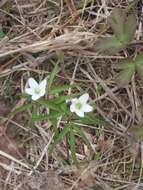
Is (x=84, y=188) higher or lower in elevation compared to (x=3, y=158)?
lower

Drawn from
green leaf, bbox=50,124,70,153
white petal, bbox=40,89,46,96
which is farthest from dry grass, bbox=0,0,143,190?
white petal, bbox=40,89,46,96

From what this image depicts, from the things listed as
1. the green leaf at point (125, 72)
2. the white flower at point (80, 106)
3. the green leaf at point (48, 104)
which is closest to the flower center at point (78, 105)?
the white flower at point (80, 106)

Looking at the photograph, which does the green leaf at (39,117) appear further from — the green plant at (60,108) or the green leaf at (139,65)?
the green leaf at (139,65)

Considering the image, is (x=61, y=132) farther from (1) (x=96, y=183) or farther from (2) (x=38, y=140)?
(1) (x=96, y=183)

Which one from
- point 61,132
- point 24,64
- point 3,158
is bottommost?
point 3,158

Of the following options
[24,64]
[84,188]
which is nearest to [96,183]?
[84,188]

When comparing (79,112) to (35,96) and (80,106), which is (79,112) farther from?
(35,96)

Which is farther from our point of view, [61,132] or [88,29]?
[88,29]
